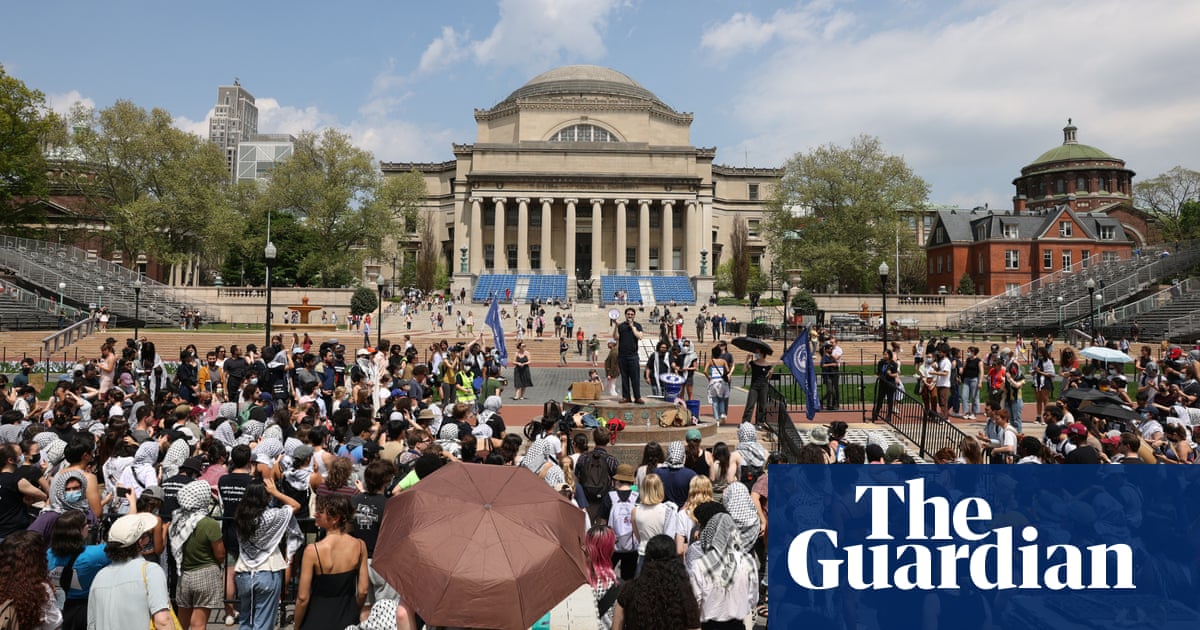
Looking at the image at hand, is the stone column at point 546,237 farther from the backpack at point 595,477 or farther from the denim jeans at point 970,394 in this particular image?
the backpack at point 595,477

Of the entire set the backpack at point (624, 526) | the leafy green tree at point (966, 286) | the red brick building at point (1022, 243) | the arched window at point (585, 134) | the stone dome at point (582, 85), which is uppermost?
the stone dome at point (582, 85)

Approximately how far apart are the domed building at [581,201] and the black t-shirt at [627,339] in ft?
164

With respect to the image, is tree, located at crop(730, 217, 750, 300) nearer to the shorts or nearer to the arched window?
the arched window

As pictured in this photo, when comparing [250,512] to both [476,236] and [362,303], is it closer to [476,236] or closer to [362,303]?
[362,303]

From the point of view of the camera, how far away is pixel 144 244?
183 feet

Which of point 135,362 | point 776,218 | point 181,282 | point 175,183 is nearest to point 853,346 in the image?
point 776,218

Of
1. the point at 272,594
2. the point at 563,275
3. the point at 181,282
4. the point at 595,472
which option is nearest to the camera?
the point at 272,594

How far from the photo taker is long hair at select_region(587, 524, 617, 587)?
239 inches

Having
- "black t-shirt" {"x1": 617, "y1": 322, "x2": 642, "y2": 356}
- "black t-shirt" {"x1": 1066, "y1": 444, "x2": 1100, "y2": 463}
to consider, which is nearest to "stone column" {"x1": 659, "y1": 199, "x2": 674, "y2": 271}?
"black t-shirt" {"x1": 617, "y1": 322, "x2": 642, "y2": 356}

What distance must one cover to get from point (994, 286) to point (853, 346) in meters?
35.2

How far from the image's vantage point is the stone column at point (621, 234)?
77.1 m

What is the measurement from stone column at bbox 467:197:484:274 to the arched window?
45.7 feet

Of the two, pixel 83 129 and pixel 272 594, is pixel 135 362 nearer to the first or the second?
pixel 272 594

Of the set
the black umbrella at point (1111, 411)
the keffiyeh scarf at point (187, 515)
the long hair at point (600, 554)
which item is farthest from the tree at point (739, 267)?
the keffiyeh scarf at point (187, 515)
